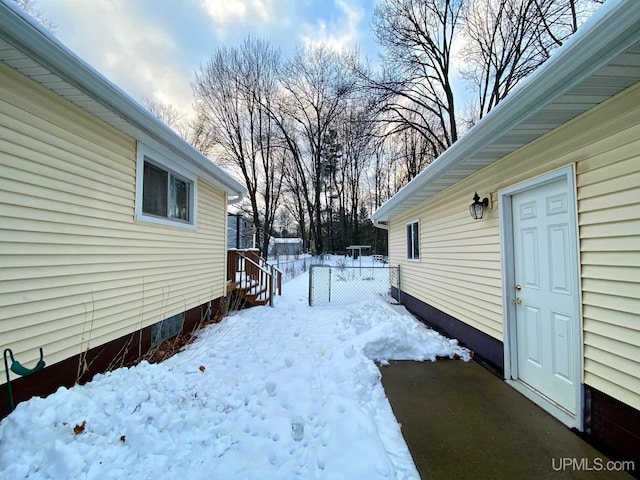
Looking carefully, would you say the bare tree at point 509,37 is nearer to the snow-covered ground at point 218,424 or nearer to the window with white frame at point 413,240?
the window with white frame at point 413,240

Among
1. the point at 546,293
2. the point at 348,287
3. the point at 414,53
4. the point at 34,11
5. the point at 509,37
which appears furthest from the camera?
the point at 348,287

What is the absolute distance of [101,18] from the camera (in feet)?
19.0

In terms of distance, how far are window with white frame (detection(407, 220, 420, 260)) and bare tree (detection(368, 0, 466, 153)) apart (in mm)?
5007

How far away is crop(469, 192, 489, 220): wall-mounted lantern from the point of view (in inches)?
149

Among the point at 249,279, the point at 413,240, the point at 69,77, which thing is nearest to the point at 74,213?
the point at 69,77

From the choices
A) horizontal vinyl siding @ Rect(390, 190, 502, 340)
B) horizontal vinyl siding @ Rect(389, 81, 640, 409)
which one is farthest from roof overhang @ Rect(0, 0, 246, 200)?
horizontal vinyl siding @ Rect(390, 190, 502, 340)

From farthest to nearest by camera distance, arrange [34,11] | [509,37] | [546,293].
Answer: [509,37] < [34,11] < [546,293]

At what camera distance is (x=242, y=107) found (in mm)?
16328

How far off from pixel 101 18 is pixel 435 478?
925cm

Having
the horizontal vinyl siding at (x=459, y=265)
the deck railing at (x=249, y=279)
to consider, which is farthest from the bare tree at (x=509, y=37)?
the deck railing at (x=249, y=279)

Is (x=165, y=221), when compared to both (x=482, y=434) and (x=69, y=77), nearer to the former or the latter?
(x=69, y=77)

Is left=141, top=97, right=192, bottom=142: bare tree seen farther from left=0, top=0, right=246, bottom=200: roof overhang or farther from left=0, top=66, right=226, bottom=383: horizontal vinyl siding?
left=0, top=66, right=226, bottom=383: horizontal vinyl siding

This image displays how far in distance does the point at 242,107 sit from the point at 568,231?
17365 millimetres

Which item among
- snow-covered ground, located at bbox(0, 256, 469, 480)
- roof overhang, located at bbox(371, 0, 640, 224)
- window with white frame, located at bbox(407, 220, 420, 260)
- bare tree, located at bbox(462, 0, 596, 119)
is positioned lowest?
snow-covered ground, located at bbox(0, 256, 469, 480)
